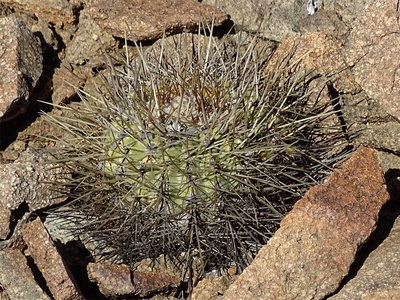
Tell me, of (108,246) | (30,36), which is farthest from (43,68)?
(108,246)

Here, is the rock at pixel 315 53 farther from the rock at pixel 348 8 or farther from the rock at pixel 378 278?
the rock at pixel 378 278

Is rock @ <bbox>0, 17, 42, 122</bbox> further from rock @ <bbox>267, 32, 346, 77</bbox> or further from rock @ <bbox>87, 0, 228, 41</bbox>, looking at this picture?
rock @ <bbox>267, 32, 346, 77</bbox>

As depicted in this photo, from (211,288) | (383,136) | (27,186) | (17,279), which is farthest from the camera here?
(383,136)

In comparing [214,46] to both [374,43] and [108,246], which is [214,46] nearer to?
[374,43]

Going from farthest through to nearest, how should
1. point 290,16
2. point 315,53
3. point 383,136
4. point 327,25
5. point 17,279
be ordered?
point 290,16 < point 327,25 < point 315,53 < point 383,136 < point 17,279

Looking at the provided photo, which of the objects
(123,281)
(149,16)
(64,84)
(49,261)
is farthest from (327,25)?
(49,261)

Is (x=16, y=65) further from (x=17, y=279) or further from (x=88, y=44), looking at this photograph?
(x=17, y=279)

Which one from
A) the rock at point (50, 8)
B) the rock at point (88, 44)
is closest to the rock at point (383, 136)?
the rock at point (88, 44)
